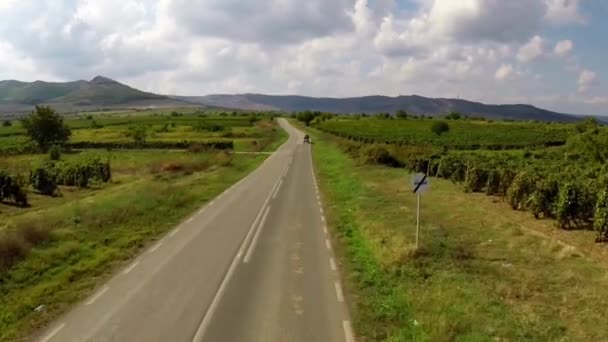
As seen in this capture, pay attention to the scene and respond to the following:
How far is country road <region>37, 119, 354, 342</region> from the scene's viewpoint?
37.4ft

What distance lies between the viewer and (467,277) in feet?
48.7

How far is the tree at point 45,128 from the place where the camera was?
9275 cm

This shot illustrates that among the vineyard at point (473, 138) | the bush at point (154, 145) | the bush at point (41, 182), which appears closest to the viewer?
the bush at point (41, 182)

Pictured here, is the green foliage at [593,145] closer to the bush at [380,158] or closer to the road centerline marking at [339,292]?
the bush at [380,158]

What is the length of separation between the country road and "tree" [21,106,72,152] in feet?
254

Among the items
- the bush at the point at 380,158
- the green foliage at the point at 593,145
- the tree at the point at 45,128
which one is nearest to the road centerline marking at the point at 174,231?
the bush at the point at 380,158

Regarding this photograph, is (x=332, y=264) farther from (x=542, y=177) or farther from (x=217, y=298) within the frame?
(x=542, y=177)

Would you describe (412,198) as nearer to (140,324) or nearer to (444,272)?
(444,272)

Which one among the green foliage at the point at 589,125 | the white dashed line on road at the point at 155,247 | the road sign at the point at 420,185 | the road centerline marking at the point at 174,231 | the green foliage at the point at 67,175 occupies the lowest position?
the green foliage at the point at 67,175

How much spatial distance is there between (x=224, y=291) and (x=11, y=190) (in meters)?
24.8

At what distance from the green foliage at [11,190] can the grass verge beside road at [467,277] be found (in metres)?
19.7

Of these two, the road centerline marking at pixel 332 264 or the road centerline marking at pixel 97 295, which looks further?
the road centerline marking at pixel 332 264

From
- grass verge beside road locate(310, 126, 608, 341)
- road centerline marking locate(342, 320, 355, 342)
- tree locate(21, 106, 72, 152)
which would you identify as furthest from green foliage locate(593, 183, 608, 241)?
tree locate(21, 106, 72, 152)

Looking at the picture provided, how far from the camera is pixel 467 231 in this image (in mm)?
21531
